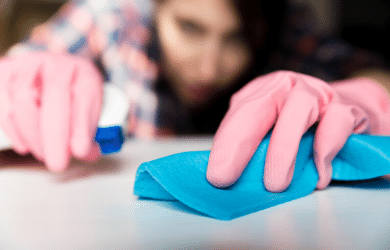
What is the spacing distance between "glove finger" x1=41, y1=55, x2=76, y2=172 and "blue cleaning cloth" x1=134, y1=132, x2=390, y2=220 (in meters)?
0.15

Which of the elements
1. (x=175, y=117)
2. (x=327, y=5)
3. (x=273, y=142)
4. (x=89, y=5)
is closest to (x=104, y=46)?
(x=89, y=5)

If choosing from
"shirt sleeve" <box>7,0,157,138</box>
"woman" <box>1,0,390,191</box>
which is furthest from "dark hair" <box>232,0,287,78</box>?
"shirt sleeve" <box>7,0,157,138</box>

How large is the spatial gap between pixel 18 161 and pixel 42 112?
0.15 metres

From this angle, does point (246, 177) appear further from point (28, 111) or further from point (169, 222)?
point (28, 111)

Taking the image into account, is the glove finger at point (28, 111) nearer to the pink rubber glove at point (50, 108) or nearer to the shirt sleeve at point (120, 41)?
the pink rubber glove at point (50, 108)

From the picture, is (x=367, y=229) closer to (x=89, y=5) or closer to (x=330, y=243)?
(x=330, y=243)

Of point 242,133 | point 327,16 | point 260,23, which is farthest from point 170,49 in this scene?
point 327,16

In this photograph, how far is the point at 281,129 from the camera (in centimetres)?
32

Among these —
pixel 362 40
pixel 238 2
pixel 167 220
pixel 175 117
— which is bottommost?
pixel 175 117

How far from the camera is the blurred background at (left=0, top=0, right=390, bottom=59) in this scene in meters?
1.64

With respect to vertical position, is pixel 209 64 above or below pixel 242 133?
below

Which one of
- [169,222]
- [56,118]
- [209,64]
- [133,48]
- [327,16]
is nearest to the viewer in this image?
[169,222]

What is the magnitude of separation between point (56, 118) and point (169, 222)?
0.25 metres

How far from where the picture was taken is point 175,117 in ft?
4.09
